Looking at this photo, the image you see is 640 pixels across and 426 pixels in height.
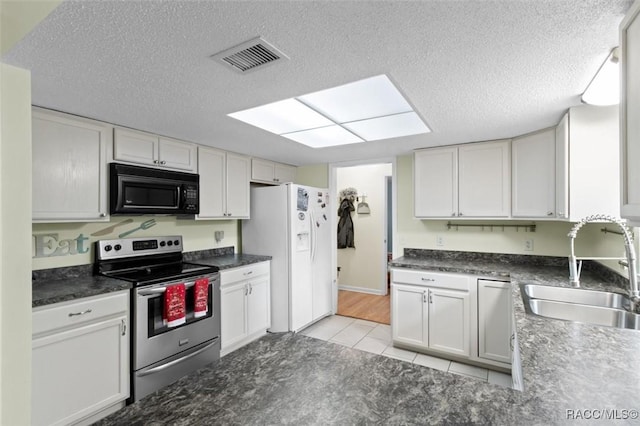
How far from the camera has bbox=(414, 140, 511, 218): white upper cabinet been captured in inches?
113

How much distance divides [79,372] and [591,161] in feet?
12.0

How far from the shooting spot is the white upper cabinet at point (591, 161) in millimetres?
2000

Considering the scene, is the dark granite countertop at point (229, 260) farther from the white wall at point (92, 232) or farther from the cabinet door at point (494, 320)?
the cabinet door at point (494, 320)

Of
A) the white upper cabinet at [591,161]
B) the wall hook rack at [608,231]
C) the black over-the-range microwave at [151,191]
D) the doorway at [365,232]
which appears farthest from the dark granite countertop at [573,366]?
the doorway at [365,232]

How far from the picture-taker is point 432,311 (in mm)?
2865

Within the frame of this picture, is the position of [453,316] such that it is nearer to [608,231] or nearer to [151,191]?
[608,231]

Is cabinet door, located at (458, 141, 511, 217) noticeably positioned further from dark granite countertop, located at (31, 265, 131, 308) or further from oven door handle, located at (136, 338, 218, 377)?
dark granite countertop, located at (31, 265, 131, 308)

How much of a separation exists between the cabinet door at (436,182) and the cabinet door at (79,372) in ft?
9.54

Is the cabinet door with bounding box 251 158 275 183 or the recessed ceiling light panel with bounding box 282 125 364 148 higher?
the recessed ceiling light panel with bounding box 282 125 364 148

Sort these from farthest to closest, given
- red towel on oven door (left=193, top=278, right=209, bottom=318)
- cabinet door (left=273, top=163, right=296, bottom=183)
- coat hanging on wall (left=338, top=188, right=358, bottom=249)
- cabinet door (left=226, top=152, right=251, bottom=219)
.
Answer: coat hanging on wall (left=338, top=188, right=358, bottom=249) → cabinet door (left=273, top=163, right=296, bottom=183) → cabinet door (left=226, top=152, right=251, bottom=219) → red towel on oven door (left=193, top=278, right=209, bottom=318)

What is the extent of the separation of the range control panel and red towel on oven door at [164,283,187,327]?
667 millimetres

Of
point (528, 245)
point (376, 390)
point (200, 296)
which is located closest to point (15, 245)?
point (376, 390)

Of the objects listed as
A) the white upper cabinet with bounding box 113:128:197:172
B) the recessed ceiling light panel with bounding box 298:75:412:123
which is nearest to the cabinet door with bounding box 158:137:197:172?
the white upper cabinet with bounding box 113:128:197:172

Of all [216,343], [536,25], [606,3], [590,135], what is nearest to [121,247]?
[216,343]
